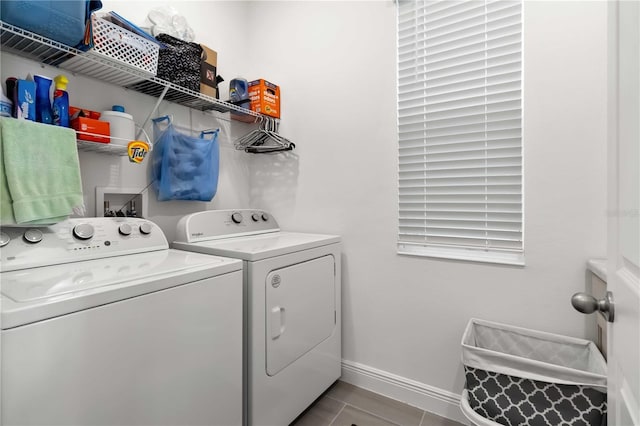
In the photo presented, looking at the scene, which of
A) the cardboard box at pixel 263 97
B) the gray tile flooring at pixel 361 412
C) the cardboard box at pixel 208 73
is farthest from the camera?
the cardboard box at pixel 263 97

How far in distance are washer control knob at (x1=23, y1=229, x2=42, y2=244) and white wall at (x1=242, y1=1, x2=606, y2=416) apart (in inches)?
52.4

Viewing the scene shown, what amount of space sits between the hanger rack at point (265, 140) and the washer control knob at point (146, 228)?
3.06ft

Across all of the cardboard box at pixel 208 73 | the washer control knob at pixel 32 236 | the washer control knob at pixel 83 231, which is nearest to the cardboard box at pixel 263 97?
the cardboard box at pixel 208 73

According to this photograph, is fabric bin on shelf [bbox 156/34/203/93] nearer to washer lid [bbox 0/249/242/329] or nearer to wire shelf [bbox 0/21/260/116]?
wire shelf [bbox 0/21/260/116]

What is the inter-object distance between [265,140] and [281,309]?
1.27 meters

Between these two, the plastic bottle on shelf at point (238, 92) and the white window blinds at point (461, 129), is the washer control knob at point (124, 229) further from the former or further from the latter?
the white window blinds at point (461, 129)

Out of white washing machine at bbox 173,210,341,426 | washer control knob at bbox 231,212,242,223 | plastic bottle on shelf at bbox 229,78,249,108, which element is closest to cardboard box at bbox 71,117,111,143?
white washing machine at bbox 173,210,341,426

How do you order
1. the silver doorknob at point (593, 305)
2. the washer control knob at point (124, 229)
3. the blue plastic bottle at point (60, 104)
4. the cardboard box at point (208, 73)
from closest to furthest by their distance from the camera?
the silver doorknob at point (593, 305) < the blue plastic bottle at point (60, 104) < the washer control knob at point (124, 229) < the cardboard box at point (208, 73)

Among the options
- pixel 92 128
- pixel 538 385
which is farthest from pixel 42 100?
pixel 538 385

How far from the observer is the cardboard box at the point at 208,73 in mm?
1819

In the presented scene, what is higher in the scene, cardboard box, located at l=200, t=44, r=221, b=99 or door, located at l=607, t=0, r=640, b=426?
cardboard box, located at l=200, t=44, r=221, b=99

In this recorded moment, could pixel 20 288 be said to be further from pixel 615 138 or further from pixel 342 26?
pixel 342 26

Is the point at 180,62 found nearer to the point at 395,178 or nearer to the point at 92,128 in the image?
the point at 92,128

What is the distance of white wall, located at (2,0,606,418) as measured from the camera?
4.46ft
